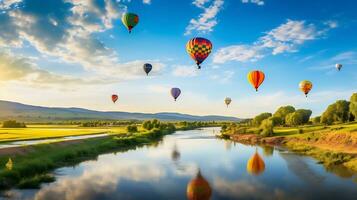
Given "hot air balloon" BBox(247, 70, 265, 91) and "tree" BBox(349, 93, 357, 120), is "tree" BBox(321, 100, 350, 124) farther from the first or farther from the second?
"hot air balloon" BBox(247, 70, 265, 91)

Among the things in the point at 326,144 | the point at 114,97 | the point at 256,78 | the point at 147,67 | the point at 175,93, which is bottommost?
the point at 326,144

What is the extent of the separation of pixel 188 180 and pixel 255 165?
46.4 ft

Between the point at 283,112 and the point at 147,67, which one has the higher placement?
the point at 147,67

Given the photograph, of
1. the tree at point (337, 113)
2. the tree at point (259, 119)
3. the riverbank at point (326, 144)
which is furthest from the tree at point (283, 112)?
the riverbank at point (326, 144)

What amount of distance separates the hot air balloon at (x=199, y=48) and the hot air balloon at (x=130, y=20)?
9.79m

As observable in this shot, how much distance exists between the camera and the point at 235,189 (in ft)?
106

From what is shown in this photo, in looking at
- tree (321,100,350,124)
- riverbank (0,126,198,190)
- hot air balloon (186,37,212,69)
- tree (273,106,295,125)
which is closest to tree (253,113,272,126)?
tree (273,106,295,125)

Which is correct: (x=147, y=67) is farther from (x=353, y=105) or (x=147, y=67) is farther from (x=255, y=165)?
(x=353, y=105)

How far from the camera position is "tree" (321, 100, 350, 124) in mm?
94625

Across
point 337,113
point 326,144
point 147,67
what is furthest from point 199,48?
point 337,113

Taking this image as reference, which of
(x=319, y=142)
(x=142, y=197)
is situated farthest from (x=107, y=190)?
(x=319, y=142)

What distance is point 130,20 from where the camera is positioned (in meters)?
57.8

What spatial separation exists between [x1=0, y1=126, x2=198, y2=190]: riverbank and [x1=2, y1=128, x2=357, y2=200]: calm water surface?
1476mm

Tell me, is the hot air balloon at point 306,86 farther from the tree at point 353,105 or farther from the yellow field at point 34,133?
the yellow field at point 34,133
